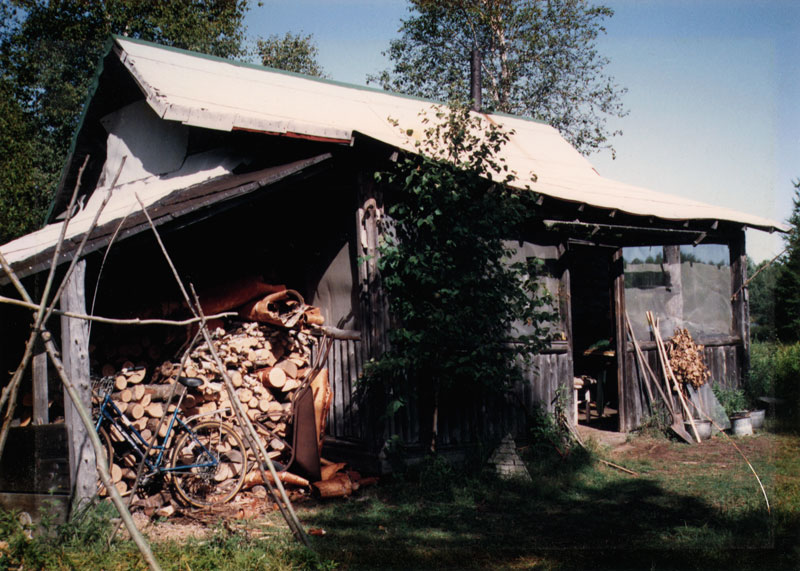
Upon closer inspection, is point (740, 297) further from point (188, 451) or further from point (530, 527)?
point (188, 451)

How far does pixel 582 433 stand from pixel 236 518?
5.27m

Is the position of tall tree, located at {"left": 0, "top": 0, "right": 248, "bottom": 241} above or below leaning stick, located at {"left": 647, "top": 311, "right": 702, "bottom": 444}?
above

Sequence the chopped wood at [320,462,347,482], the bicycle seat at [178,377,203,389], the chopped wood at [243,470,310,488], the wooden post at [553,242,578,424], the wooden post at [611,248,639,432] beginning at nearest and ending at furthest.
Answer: the bicycle seat at [178,377,203,389] < the chopped wood at [243,470,310,488] < the chopped wood at [320,462,347,482] < the wooden post at [553,242,578,424] < the wooden post at [611,248,639,432]

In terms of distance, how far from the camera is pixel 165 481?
630cm

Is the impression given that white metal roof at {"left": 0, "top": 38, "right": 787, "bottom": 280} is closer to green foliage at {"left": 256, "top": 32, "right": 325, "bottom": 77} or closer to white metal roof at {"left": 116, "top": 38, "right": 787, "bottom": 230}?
white metal roof at {"left": 116, "top": 38, "right": 787, "bottom": 230}

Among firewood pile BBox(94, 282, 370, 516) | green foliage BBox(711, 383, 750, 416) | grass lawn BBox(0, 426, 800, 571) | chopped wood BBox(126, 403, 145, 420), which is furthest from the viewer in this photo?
green foliage BBox(711, 383, 750, 416)

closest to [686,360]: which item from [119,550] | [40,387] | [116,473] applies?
[116,473]

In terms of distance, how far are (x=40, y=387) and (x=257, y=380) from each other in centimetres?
242

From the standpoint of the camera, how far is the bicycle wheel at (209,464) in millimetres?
6180

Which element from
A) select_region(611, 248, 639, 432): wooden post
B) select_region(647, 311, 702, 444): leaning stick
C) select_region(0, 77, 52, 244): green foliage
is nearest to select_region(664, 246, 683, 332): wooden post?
select_region(647, 311, 702, 444): leaning stick

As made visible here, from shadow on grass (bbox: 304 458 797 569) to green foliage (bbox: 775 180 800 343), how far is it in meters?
14.2

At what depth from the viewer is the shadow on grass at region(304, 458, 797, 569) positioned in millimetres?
4633

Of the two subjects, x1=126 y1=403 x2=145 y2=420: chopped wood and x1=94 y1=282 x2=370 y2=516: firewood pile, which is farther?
x1=94 y1=282 x2=370 y2=516: firewood pile

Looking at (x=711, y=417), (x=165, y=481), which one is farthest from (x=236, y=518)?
(x=711, y=417)
